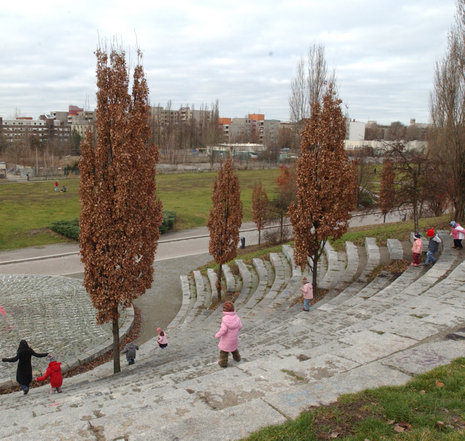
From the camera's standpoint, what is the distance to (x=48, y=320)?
1221cm

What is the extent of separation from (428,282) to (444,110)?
1075cm

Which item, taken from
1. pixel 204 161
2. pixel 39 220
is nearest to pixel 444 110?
pixel 39 220

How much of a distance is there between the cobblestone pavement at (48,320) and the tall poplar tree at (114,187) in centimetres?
238

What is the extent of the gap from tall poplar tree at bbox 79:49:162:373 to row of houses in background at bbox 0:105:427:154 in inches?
2970

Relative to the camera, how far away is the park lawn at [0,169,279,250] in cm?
2377

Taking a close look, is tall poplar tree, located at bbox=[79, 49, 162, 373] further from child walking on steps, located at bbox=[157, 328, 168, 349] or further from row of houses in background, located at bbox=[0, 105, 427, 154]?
row of houses in background, located at bbox=[0, 105, 427, 154]

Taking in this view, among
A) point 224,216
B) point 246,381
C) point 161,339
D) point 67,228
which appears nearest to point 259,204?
point 224,216

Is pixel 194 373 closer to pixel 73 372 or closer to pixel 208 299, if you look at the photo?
pixel 73 372

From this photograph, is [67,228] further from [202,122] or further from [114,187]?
[202,122]

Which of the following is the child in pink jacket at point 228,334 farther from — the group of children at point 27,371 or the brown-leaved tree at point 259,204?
the brown-leaved tree at point 259,204

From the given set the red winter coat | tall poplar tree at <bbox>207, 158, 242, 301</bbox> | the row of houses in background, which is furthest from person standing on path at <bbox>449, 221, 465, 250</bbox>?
the row of houses in background

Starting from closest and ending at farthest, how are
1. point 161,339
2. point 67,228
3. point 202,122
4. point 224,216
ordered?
point 161,339
point 224,216
point 67,228
point 202,122

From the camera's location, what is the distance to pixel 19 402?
743cm

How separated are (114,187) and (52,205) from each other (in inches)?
1035
